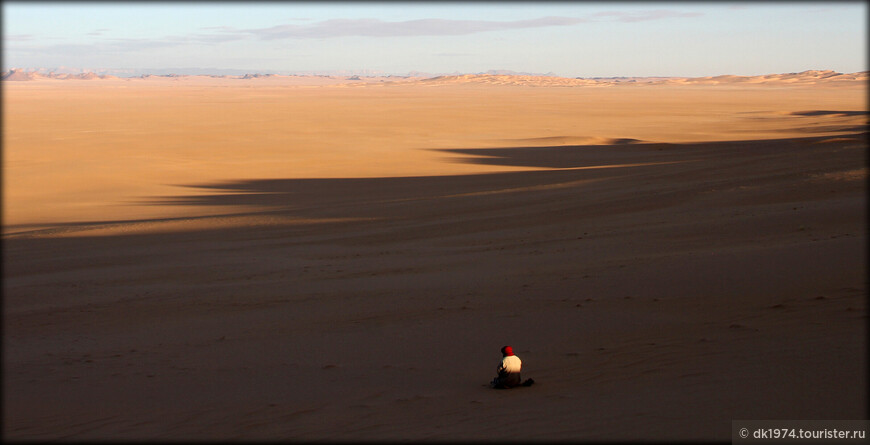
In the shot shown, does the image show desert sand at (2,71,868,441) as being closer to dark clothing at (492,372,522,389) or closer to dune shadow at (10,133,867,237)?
dark clothing at (492,372,522,389)

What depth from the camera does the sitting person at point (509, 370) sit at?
6453 millimetres

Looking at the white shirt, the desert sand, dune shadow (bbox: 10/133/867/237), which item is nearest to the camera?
the desert sand

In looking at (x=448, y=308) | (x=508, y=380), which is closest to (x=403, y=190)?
(x=448, y=308)

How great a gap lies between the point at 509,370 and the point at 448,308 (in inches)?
110

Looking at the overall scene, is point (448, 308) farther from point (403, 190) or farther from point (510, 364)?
point (403, 190)

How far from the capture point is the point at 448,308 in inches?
362

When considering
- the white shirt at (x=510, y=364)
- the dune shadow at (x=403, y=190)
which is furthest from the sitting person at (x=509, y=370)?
the dune shadow at (x=403, y=190)

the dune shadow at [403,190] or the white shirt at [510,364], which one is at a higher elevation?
the dune shadow at [403,190]

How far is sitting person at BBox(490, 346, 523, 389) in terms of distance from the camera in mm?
6453

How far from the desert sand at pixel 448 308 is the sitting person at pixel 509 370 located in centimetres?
8

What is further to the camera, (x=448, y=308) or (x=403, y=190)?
(x=403, y=190)

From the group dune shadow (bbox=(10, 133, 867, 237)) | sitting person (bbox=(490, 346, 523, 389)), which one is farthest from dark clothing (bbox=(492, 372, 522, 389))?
dune shadow (bbox=(10, 133, 867, 237))

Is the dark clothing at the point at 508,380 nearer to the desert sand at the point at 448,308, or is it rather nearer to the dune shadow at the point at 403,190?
the desert sand at the point at 448,308

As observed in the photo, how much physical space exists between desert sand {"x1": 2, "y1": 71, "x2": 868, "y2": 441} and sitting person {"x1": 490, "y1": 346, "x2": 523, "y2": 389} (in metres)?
0.08
